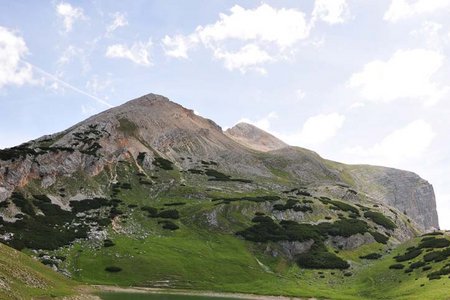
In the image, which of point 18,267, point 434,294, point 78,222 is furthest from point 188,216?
point 18,267

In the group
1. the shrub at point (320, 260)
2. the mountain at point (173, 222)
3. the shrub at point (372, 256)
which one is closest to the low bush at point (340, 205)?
the mountain at point (173, 222)

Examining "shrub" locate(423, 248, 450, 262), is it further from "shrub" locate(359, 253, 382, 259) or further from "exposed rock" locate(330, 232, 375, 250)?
"exposed rock" locate(330, 232, 375, 250)

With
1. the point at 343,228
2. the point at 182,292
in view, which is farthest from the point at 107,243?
the point at 343,228

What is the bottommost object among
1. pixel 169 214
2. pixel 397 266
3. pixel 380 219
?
pixel 397 266

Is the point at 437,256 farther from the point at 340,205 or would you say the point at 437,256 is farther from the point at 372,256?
the point at 340,205

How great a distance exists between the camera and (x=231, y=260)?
363 feet

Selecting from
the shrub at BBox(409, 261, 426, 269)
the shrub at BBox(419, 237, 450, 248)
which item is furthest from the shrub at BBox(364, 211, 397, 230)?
the shrub at BBox(409, 261, 426, 269)

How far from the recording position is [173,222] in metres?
131

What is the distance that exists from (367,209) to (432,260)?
68099 mm

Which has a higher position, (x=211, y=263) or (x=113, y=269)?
(x=113, y=269)

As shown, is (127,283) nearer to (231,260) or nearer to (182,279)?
(182,279)

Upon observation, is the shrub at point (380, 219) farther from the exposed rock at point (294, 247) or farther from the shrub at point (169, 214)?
the shrub at point (169, 214)

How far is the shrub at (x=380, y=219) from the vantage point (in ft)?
500

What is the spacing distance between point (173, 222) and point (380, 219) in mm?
72616
